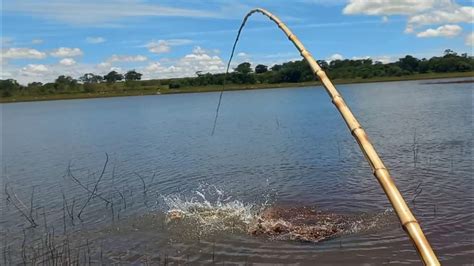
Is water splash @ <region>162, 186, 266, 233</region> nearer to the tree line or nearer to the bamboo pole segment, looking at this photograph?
the bamboo pole segment

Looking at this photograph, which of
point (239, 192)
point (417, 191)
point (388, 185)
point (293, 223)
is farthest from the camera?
point (239, 192)

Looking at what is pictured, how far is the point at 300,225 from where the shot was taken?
12945 mm

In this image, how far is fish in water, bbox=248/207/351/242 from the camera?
12.0 m

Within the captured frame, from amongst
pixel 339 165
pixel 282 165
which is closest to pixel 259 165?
pixel 282 165

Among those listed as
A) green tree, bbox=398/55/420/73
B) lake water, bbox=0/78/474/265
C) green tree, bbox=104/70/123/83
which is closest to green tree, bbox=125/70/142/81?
green tree, bbox=104/70/123/83

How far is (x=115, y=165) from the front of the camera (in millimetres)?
25000

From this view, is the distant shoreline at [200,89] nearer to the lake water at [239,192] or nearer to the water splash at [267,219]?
the lake water at [239,192]

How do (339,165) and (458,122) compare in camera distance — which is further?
(458,122)

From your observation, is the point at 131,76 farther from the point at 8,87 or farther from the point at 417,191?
the point at 417,191

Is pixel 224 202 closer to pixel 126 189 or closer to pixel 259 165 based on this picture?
pixel 126 189

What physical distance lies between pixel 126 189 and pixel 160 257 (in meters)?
7.99

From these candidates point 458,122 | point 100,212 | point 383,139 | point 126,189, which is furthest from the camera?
point 458,122

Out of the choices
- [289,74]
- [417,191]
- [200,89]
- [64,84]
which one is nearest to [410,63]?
[289,74]

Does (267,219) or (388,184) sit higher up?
(388,184)
